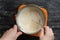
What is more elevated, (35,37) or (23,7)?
(23,7)

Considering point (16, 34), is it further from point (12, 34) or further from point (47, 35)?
point (47, 35)

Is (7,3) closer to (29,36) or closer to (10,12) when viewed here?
(10,12)

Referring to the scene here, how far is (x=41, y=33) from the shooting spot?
952 millimetres

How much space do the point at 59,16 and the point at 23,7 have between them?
0.17 metres

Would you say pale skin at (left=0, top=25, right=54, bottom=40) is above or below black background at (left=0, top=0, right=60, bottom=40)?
below

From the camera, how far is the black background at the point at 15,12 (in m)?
1.01

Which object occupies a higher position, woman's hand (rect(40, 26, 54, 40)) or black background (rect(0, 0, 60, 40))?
black background (rect(0, 0, 60, 40))

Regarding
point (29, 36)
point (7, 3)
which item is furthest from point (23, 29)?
point (7, 3)

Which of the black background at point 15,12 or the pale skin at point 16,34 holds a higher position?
the black background at point 15,12

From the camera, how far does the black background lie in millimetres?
1011

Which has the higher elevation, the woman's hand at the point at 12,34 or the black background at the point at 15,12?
the black background at the point at 15,12

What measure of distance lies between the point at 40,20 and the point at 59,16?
0.33ft

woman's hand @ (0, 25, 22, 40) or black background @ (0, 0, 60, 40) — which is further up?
black background @ (0, 0, 60, 40)

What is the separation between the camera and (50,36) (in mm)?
961
